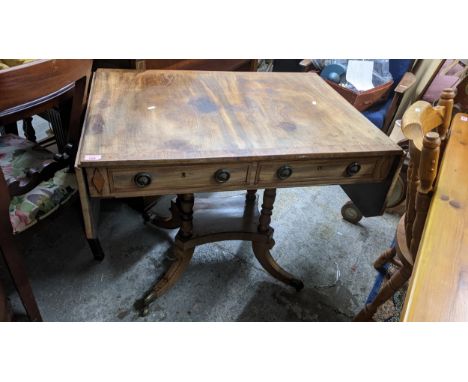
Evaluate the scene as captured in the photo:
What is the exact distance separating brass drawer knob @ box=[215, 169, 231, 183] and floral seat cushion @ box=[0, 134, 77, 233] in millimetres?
603

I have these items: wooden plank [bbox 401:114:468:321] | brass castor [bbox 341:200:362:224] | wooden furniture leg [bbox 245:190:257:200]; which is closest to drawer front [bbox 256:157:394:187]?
wooden plank [bbox 401:114:468:321]

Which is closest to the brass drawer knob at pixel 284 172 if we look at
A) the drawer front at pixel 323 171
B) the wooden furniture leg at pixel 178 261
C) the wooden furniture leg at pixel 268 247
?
the drawer front at pixel 323 171

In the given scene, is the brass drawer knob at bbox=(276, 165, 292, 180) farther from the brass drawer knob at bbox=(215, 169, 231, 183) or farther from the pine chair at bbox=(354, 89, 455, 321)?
the pine chair at bbox=(354, 89, 455, 321)

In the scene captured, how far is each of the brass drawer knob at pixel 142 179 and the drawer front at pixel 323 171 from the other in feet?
0.93

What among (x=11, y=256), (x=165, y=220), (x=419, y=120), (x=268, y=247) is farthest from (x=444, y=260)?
(x=165, y=220)

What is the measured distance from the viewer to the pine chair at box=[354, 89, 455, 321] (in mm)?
792

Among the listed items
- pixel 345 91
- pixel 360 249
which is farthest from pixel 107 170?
pixel 345 91

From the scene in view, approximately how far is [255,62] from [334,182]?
1.20 metres

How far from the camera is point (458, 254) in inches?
25.1

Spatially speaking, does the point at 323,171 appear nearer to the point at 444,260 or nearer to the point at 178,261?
the point at 444,260

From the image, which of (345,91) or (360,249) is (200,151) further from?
(345,91)

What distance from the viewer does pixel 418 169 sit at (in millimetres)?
913

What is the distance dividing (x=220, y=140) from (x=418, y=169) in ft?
1.75

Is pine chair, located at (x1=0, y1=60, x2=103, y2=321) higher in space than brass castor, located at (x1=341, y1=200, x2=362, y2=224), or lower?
higher
